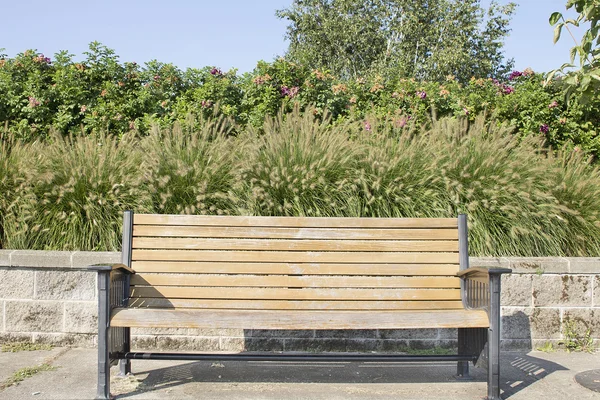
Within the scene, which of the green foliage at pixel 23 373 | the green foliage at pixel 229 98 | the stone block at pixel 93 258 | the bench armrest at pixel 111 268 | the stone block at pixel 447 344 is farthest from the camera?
the green foliage at pixel 229 98

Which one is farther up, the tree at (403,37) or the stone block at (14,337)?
the tree at (403,37)

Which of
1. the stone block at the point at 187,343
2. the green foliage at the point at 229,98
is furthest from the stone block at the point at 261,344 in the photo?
the green foliage at the point at 229,98

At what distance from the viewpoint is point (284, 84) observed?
8.00m

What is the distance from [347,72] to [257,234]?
23506 mm

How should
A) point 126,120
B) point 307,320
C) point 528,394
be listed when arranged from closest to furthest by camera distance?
point 307,320
point 528,394
point 126,120

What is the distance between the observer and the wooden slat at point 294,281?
3.91m

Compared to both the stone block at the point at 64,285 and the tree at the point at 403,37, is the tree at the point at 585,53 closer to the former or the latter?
the stone block at the point at 64,285

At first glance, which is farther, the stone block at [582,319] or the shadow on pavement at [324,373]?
the stone block at [582,319]

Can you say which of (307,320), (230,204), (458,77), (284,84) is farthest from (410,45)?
(307,320)

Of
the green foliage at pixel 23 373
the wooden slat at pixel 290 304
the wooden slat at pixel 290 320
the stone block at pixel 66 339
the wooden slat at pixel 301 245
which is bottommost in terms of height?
the green foliage at pixel 23 373

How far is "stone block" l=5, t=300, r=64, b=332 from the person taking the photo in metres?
4.70

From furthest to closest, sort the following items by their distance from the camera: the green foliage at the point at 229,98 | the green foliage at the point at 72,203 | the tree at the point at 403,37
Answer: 1. the tree at the point at 403,37
2. the green foliage at the point at 229,98
3. the green foliage at the point at 72,203

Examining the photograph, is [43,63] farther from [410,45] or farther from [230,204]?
[410,45]

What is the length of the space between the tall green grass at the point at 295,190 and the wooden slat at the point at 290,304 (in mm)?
1335
